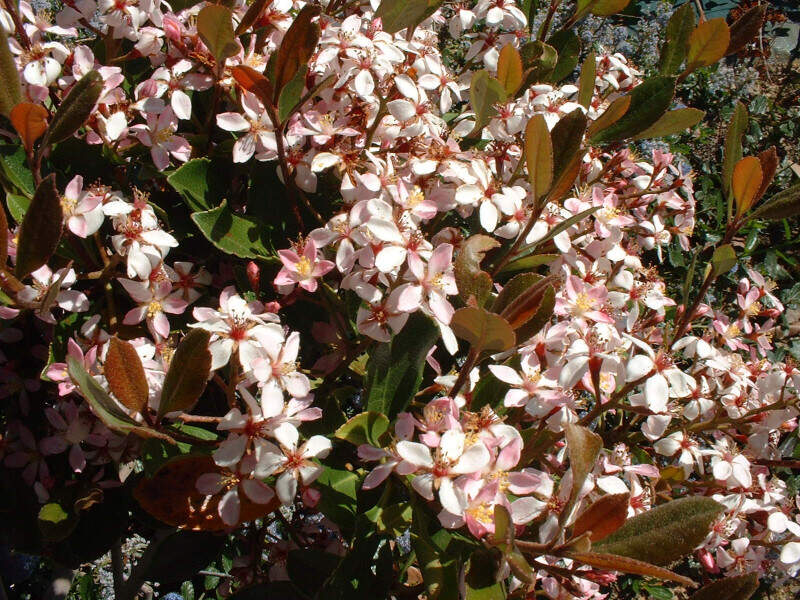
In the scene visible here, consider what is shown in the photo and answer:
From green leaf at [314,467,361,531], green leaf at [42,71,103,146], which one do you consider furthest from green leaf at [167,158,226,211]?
green leaf at [314,467,361,531]

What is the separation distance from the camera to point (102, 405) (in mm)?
549

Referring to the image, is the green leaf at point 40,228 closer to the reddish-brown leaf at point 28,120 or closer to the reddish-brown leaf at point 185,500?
the reddish-brown leaf at point 28,120

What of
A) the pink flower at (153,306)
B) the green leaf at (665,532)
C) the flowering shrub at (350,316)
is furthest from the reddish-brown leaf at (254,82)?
the green leaf at (665,532)

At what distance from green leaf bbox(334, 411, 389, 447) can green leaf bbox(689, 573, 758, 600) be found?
0.34m

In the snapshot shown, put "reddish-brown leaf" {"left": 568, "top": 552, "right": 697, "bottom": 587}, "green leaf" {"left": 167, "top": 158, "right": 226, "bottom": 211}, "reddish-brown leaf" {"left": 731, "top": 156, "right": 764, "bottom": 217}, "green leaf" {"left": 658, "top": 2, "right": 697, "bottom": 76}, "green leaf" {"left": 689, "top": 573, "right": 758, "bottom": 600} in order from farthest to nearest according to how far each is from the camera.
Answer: "green leaf" {"left": 658, "top": 2, "right": 697, "bottom": 76}, "reddish-brown leaf" {"left": 731, "top": 156, "right": 764, "bottom": 217}, "green leaf" {"left": 167, "top": 158, "right": 226, "bottom": 211}, "green leaf" {"left": 689, "top": 573, "right": 758, "bottom": 600}, "reddish-brown leaf" {"left": 568, "top": 552, "right": 697, "bottom": 587}

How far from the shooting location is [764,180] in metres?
0.89

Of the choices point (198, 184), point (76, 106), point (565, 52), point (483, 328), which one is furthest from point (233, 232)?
point (565, 52)

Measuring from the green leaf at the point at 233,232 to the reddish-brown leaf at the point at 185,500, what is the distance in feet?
0.71

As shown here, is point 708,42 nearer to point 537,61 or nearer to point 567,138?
point 537,61

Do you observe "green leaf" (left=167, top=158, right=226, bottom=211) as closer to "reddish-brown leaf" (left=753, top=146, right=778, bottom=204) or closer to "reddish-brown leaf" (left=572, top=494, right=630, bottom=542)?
"reddish-brown leaf" (left=572, top=494, right=630, bottom=542)

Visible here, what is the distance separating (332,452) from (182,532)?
11.6 inches

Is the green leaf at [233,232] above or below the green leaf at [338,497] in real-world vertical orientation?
above

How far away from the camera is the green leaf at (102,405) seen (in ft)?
1.74

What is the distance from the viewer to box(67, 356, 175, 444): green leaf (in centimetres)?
53
